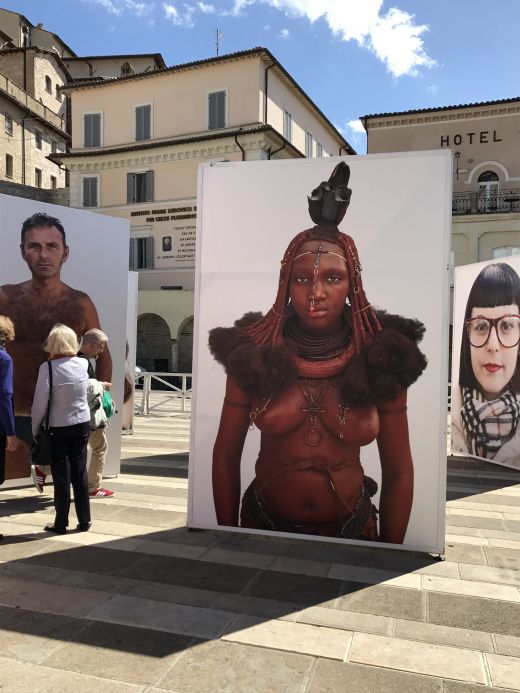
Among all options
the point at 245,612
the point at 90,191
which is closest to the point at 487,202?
the point at 90,191

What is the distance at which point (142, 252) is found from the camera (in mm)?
31688

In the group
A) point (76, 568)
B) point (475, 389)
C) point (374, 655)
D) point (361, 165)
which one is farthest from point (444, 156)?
point (475, 389)

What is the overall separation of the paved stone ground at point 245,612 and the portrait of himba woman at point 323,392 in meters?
0.35

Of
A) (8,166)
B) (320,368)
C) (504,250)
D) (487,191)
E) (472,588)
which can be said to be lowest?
(472,588)

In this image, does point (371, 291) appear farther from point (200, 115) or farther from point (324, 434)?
point (200, 115)

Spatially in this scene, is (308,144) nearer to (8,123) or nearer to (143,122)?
(143,122)

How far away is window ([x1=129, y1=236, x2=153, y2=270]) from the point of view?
31.5 m

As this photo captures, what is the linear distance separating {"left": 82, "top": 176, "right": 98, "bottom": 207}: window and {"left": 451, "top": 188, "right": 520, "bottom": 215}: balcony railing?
1835cm

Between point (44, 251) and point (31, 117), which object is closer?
point (44, 251)

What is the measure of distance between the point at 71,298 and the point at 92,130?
29.7 m

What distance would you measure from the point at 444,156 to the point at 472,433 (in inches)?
240

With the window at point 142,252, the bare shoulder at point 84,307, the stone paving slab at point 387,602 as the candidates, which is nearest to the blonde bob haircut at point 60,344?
the bare shoulder at point 84,307

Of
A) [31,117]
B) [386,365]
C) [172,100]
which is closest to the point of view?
[386,365]

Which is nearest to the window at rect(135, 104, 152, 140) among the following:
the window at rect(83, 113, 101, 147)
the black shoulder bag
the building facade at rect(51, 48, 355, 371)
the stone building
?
the building facade at rect(51, 48, 355, 371)
